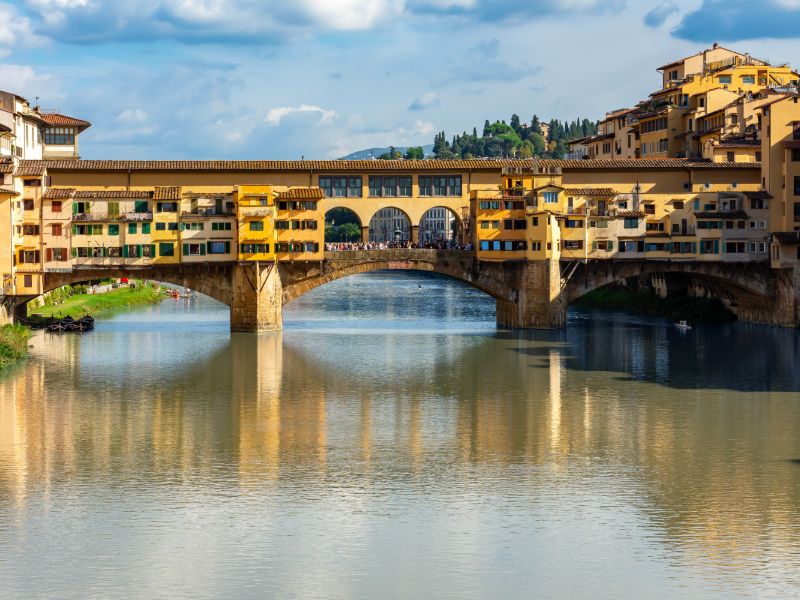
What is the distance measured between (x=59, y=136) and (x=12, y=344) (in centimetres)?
4307

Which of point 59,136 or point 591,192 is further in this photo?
point 59,136

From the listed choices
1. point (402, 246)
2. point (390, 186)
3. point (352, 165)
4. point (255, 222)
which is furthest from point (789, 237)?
point (255, 222)

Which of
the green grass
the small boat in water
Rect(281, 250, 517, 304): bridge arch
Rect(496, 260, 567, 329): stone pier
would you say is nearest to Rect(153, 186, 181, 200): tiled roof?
Rect(281, 250, 517, 304): bridge arch

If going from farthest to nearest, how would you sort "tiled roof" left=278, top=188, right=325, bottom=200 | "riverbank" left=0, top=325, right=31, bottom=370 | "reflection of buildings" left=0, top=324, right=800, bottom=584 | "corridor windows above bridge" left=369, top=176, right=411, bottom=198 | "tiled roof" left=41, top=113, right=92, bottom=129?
"tiled roof" left=41, top=113, right=92, bottom=129 → "corridor windows above bridge" left=369, top=176, right=411, bottom=198 → "tiled roof" left=278, top=188, right=325, bottom=200 → "riverbank" left=0, top=325, right=31, bottom=370 → "reflection of buildings" left=0, top=324, right=800, bottom=584

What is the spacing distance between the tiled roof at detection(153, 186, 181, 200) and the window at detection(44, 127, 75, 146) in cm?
3074

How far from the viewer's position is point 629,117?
115562 millimetres

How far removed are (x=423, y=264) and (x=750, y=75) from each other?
39930 millimetres

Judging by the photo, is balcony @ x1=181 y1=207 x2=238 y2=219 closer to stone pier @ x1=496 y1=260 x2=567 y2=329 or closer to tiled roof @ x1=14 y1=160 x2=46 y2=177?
tiled roof @ x1=14 y1=160 x2=46 y2=177

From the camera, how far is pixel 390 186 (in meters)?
82.9

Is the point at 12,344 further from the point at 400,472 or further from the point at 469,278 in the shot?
the point at 400,472

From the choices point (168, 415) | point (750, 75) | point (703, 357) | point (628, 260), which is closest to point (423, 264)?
point (628, 260)

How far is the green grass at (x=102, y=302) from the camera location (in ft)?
294

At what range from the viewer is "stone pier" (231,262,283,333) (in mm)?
77500

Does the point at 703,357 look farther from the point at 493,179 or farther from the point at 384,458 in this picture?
the point at 384,458
